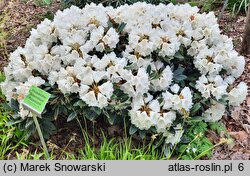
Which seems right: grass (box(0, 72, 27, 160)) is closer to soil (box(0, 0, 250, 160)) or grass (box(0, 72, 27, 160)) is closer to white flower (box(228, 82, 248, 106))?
soil (box(0, 0, 250, 160))

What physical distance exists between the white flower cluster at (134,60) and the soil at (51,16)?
237 millimetres

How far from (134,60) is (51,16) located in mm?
1917

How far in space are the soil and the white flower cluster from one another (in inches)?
9.3

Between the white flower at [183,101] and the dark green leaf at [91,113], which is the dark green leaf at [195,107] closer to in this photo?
the white flower at [183,101]

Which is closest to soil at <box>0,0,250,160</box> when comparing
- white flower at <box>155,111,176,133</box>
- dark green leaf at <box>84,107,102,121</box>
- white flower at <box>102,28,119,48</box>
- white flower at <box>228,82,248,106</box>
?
dark green leaf at <box>84,107,102,121</box>

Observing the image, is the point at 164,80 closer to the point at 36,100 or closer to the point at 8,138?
the point at 36,100

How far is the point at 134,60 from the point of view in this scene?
10.1 feet

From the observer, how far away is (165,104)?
3.00m

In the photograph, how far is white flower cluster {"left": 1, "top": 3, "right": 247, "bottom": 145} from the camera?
2.95 meters

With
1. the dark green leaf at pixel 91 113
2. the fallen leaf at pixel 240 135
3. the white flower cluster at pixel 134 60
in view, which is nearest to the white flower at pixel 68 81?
the white flower cluster at pixel 134 60

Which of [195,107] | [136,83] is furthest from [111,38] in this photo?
[195,107]

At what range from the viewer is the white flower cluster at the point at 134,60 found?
116 inches

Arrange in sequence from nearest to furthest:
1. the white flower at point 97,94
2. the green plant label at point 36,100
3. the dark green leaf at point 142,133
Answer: the green plant label at point 36,100 → the white flower at point 97,94 → the dark green leaf at point 142,133

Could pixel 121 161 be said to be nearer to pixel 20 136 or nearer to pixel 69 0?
pixel 20 136
